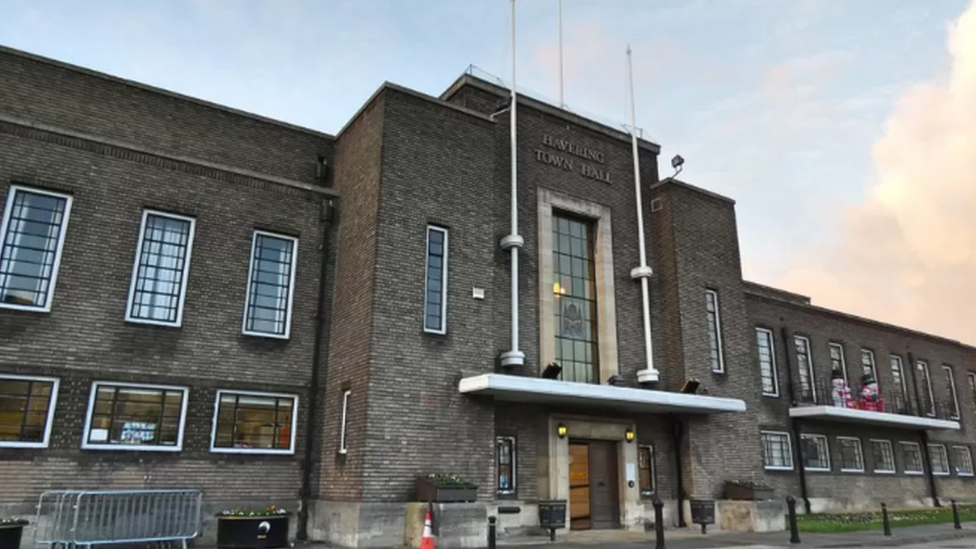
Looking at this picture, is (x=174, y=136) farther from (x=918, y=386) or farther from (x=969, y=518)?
(x=918, y=386)

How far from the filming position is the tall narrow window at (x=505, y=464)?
14.5m

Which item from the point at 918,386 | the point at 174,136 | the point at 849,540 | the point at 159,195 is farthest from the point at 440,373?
the point at 918,386

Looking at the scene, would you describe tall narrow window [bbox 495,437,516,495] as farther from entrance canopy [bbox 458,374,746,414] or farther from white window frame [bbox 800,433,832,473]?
white window frame [bbox 800,433,832,473]

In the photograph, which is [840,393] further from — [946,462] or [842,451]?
[946,462]

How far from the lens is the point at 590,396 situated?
14.3 metres

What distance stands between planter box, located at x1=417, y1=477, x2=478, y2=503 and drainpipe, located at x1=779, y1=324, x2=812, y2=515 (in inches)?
572

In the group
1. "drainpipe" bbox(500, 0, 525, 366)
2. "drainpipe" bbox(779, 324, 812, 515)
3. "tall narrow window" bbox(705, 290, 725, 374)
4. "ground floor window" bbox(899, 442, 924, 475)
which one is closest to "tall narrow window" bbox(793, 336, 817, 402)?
"drainpipe" bbox(779, 324, 812, 515)

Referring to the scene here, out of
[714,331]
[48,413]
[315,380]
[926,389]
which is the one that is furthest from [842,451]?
[48,413]

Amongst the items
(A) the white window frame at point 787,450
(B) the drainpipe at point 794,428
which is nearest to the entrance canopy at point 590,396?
(A) the white window frame at point 787,450

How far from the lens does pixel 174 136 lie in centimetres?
1476

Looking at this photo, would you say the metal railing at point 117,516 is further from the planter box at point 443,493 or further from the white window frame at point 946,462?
the white window frame at point 946,462

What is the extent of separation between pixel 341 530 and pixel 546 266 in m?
7.55

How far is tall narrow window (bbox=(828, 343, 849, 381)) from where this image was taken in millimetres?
26312

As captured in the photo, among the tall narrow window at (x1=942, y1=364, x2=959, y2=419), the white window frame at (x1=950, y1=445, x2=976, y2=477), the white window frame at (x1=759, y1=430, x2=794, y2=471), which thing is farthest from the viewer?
the tall narrow window at (x1=942, y1=364, x2=959, y2=419)
